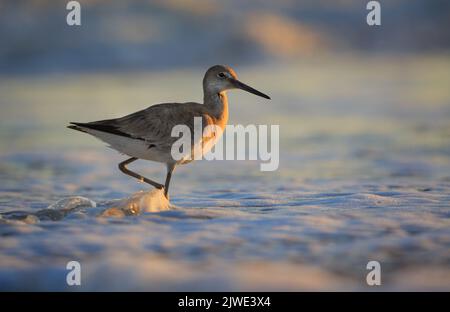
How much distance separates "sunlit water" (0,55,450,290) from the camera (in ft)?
16.1

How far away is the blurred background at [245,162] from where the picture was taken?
5.06m

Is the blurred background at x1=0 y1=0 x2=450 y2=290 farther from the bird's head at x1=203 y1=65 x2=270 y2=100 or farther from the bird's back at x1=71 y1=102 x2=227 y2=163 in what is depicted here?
the bird's head at x1=203 y1=65 x2=270 y2=100

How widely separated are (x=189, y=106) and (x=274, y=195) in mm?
→ 1224

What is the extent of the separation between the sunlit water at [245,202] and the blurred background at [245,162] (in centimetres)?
2

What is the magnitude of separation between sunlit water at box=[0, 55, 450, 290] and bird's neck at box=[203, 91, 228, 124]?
2.66 feet

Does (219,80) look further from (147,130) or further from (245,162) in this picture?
(245,162)

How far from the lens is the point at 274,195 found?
7.45 metres

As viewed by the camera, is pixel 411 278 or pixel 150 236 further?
pixel 150 236

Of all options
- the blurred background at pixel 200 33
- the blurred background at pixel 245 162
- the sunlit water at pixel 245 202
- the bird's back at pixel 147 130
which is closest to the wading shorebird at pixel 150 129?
the bird's back at pixel 147 130

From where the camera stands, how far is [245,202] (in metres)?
7.12

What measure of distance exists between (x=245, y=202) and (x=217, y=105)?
1.05m

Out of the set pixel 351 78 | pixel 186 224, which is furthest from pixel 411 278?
pixel 351 78
